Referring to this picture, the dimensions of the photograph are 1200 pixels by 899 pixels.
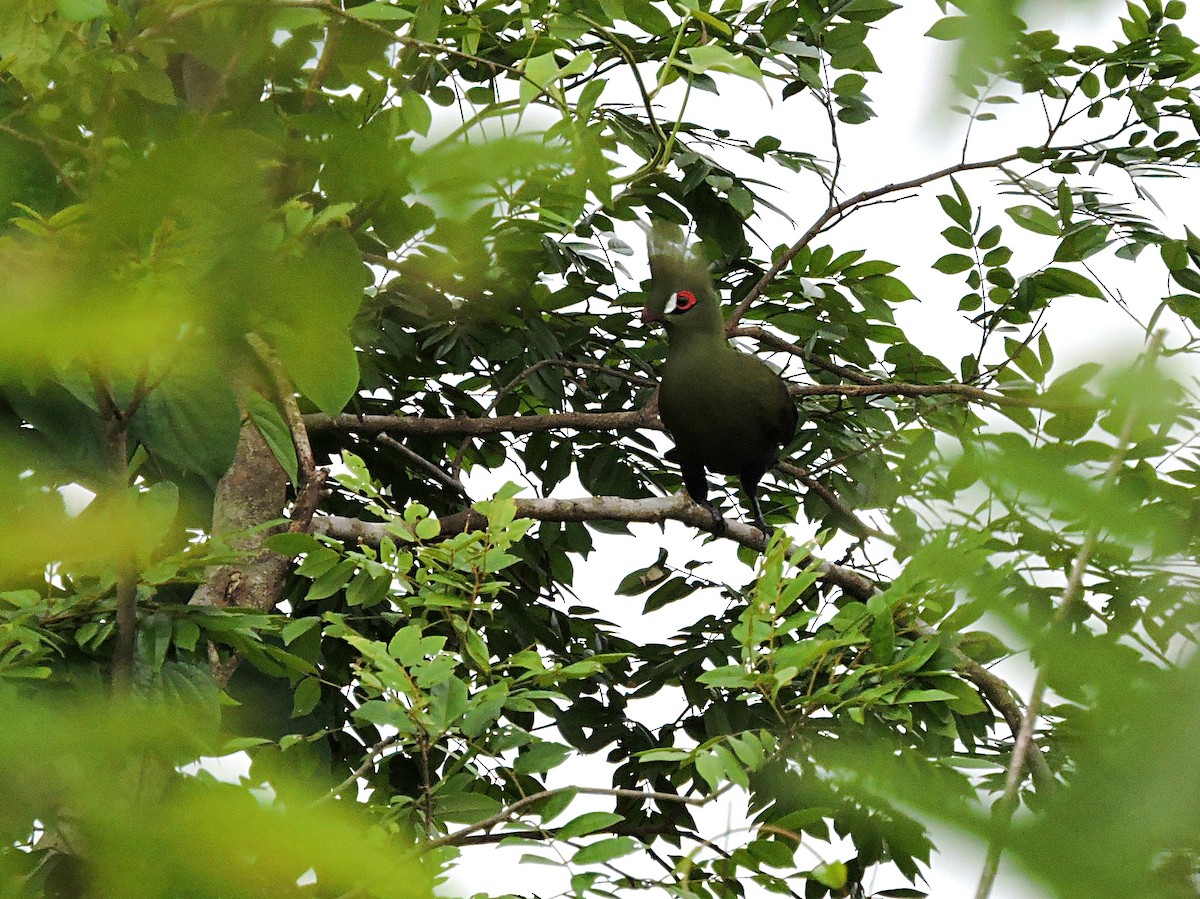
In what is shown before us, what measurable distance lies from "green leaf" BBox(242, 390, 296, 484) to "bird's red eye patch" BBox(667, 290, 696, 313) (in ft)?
5.38

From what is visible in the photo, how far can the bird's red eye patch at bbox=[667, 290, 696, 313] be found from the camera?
→ 288 cm

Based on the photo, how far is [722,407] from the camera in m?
2.90

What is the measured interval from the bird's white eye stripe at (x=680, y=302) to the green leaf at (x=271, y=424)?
1.63 metres

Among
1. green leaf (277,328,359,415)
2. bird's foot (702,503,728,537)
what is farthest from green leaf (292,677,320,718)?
green leaf (277,328,359,415)

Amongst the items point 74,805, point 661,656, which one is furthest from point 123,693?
point 661,656

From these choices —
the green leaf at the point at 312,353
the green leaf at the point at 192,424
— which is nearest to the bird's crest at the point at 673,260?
the green leaf at the point at 192,424

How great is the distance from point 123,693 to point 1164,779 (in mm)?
714

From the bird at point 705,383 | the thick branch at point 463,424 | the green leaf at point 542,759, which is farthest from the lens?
the bird at point 705,383

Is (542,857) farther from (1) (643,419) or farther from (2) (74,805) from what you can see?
(1) (643,419)

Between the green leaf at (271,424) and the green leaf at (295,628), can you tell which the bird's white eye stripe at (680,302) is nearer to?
the green leaf at (295,628)

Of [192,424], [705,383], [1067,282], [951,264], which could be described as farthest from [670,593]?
[192,424]

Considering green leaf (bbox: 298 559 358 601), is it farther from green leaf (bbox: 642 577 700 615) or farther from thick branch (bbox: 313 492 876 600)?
green leaf (bbox: 642 577 700 615)

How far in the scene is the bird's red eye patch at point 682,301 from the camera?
9.45 ft

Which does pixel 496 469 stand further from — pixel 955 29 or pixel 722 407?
pixel 955 29
